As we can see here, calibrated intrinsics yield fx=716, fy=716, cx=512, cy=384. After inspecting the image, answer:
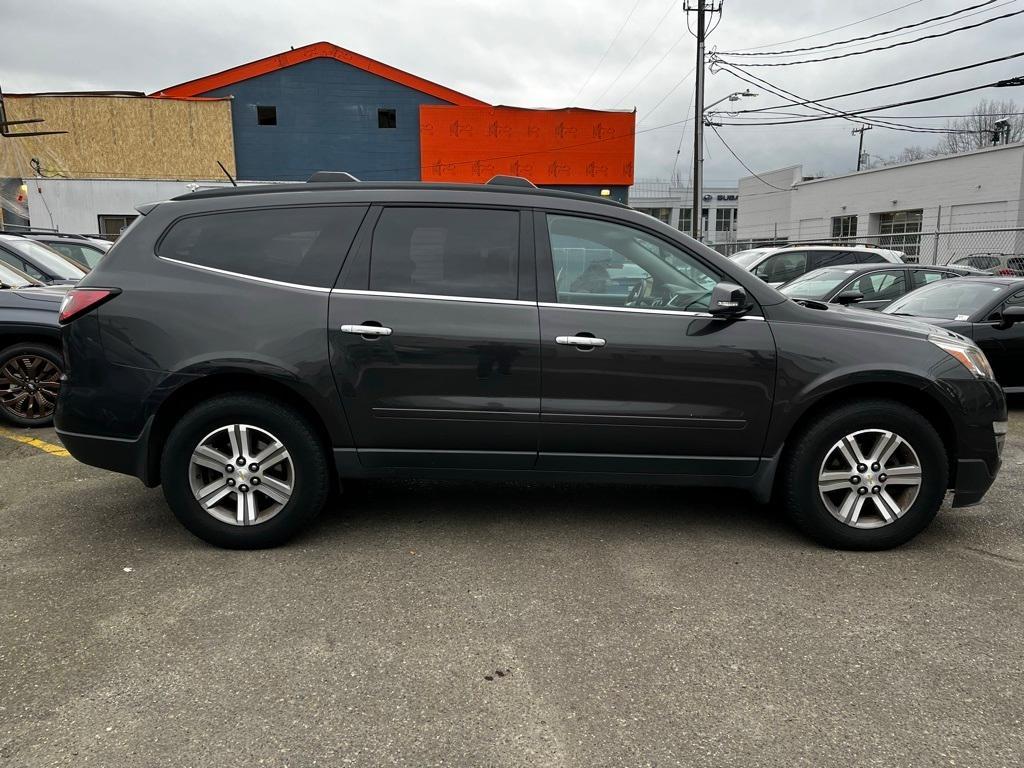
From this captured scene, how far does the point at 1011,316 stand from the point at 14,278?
9.37 meters

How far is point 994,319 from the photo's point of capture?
269 inches

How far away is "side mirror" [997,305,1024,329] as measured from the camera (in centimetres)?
656

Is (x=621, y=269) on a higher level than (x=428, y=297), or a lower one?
higher

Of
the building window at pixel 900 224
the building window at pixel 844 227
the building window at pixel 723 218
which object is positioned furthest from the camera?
the building window at pixel 723 218

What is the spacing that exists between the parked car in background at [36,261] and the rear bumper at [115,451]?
15.7 ft

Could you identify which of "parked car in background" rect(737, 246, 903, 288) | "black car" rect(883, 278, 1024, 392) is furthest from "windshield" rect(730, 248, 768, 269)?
"black car" rect(883, 278, 1024, 392)

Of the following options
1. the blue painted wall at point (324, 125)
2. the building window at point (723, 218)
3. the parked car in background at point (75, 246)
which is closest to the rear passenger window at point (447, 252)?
the parked car in background at point (75, 246)

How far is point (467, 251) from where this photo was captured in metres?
3.71

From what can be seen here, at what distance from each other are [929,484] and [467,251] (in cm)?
267

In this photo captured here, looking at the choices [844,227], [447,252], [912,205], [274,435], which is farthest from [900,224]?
[274,435]

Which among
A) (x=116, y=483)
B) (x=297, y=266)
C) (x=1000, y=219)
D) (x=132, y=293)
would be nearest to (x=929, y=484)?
(x=297, y=266)

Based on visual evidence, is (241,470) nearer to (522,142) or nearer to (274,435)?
(274,435)

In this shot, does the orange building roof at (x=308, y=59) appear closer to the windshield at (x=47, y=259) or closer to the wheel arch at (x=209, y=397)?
the windshield at (x=47, y=259)

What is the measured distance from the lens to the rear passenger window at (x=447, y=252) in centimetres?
367
